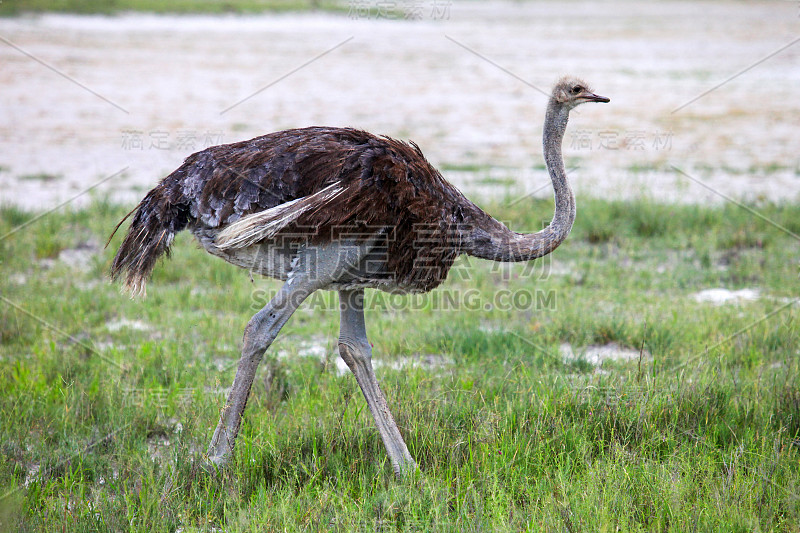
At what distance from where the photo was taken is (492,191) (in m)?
9.16

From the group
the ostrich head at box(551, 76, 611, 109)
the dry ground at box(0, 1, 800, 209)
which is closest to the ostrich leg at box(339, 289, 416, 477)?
the ostrich head at box(551, 76, 611, 109)

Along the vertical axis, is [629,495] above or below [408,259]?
below

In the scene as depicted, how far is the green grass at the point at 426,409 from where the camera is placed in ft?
11.6

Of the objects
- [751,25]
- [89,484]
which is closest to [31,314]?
[89,484]

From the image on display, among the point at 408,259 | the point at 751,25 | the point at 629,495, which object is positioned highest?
the point at 751,25

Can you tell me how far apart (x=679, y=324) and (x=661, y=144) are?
712 centimetres

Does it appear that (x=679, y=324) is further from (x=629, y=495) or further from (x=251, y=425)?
(x=251, y=425)

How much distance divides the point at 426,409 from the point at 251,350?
1009mm

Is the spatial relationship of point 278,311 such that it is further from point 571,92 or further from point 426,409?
point 571,92

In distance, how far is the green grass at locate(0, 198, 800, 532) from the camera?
3.54m

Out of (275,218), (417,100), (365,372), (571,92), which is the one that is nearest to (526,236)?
(571,92)

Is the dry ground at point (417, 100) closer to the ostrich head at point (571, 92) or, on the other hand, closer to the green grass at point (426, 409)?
the green grass at point (426, 409)

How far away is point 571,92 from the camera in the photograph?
4.18 meters

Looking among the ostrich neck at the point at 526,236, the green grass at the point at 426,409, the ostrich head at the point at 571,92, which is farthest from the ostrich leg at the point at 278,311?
the ostrich head at the point at 571,92
